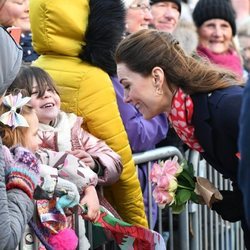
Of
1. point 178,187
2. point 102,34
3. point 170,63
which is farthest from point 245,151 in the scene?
point 102,34

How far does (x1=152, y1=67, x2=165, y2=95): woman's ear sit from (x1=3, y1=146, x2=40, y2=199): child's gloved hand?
949mm

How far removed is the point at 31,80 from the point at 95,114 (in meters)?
0.45

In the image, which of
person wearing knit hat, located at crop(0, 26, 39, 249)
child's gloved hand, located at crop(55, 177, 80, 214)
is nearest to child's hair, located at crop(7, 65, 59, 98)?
child's gloved hand, located at crop(55, 177, 80, 214)

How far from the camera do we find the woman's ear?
14.4 feet

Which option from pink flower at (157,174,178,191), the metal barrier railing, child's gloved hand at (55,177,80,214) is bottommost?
the metal barrier railing

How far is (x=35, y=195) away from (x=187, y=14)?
12.6ft

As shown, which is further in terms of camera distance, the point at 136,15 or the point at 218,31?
the point at 218,31

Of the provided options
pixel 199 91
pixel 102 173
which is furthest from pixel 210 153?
pixel 102 173

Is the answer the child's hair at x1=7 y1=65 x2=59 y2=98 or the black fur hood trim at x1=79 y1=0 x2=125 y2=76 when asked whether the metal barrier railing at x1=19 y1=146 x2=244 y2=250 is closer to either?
the black fur hood trim at x1=79 y1=0 x2=125 y2=76

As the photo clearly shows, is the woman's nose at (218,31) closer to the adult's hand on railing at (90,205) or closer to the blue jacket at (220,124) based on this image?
the blue jacket at (220,124)

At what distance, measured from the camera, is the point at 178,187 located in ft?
14.9

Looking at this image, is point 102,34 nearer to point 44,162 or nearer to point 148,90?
point 148,90

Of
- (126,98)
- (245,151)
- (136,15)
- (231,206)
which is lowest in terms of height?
(231,206)

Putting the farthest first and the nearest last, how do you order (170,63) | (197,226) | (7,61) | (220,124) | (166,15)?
(166,15)
(197,226)
(170,63)
(220,124)
(7,61)
